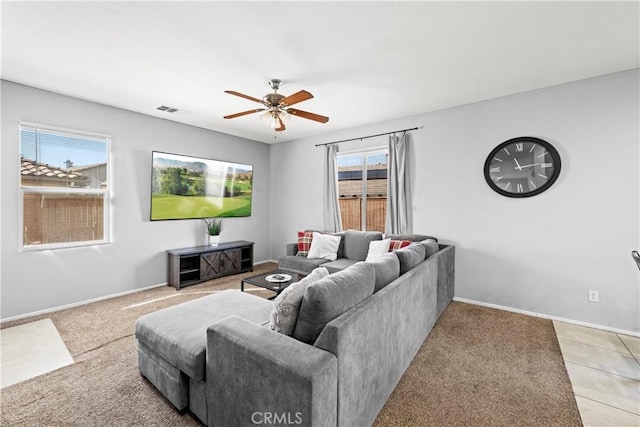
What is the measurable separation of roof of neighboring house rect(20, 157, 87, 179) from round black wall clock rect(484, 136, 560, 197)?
5440 mm

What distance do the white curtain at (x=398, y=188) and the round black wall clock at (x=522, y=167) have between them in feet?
3.58

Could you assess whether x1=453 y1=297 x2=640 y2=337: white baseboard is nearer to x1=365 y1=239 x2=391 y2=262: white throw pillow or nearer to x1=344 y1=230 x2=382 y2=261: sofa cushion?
x1=365 y1=239 x2=391 y2=262: white throw pillow

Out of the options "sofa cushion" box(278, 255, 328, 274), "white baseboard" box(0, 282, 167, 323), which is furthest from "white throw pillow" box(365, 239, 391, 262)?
"white baseboard" box(0, 282, 167, 323)

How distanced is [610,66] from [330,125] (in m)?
3.42

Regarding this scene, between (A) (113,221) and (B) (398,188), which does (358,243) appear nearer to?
(B) (398,188)

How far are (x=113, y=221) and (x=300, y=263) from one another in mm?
2741

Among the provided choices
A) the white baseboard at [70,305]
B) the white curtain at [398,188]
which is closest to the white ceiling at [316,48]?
the white curtain at [398,188]

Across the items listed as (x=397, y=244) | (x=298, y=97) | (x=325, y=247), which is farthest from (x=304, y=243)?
(x=298, y=97)

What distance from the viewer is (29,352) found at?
8.07 feet

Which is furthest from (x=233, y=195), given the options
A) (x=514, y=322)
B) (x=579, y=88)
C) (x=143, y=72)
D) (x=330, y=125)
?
(x=579, y=88)

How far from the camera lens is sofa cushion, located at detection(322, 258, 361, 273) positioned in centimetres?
380

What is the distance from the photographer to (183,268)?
450cm

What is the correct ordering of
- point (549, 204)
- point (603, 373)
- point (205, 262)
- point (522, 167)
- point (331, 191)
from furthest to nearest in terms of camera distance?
point (331, 191), point (205, 262), point (522, 167), point (549, 204), point (603, 373)

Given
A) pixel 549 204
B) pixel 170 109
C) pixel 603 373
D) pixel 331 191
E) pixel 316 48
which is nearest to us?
pixel 603 373
